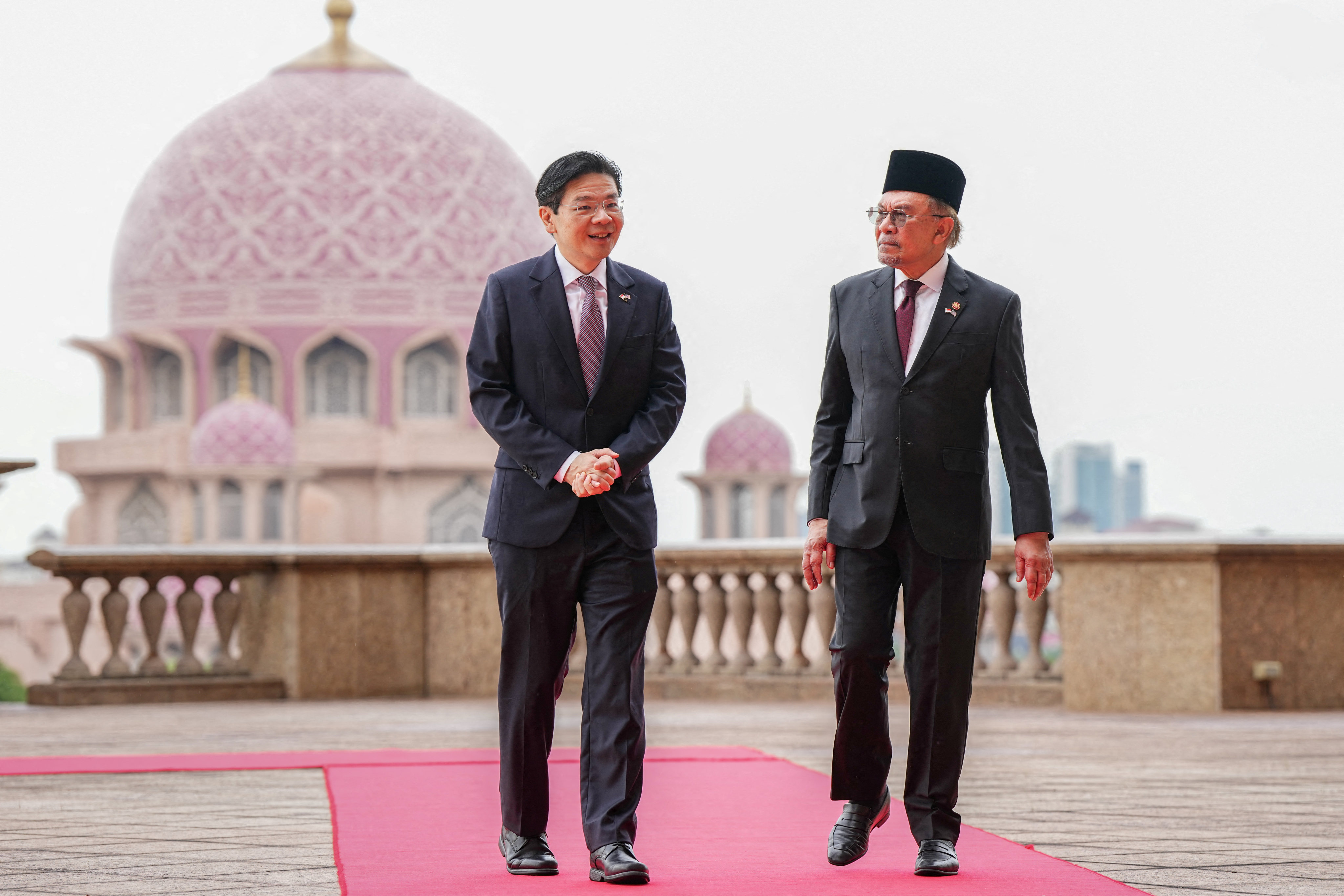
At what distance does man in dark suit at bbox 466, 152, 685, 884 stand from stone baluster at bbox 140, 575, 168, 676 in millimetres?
6427

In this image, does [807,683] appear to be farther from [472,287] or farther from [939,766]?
[472,287]

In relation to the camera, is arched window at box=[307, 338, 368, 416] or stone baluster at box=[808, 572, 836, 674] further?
arched window at box=[307, 338, 368, 416]

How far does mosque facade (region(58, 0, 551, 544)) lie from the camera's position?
48.1m

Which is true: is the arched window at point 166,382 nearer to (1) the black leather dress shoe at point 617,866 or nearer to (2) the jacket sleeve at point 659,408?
(2) the jacket sleeve at point 659,408

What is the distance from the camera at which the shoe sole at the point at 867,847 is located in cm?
419

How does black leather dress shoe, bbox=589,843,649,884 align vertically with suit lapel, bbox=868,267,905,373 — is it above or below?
below

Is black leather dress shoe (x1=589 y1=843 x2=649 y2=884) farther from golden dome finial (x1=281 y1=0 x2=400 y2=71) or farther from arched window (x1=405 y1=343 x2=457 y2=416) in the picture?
golden dome finial (x1=281 y1=0 x2=400 y2=71)

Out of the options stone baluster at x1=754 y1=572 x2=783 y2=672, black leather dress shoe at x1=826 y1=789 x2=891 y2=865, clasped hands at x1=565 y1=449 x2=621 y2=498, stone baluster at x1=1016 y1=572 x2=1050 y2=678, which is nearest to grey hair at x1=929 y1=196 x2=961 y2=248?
clasped hands at x1=565 y1=449 x2=621 y2=498

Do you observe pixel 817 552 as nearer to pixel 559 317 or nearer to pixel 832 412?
pixel 832 412

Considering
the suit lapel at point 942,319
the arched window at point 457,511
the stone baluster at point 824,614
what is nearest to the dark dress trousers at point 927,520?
the suit lapel at point 942,319

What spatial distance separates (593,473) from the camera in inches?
158

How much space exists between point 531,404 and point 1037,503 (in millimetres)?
1015

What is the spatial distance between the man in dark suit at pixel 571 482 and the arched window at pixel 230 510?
1691 inches

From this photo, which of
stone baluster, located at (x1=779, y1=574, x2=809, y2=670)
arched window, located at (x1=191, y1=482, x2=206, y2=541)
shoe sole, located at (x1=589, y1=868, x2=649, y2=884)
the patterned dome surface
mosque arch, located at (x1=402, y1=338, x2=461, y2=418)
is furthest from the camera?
mosque arch, located at (x1=402, y1=338, x2=461, y2=418)
